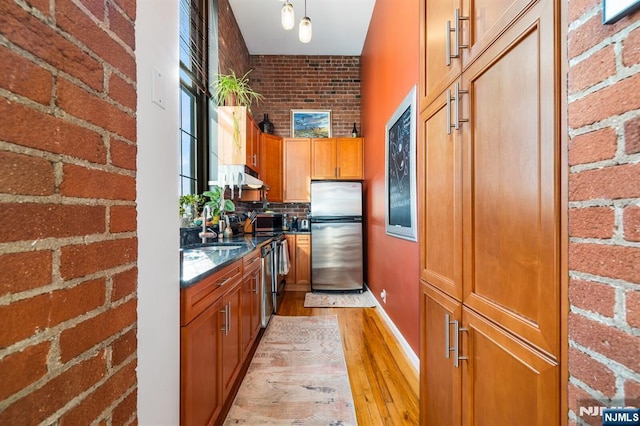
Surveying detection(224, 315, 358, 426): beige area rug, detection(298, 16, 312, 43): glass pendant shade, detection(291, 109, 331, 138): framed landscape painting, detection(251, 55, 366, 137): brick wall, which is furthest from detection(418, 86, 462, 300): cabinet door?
detection(251, 55, 366, 137): brick wall

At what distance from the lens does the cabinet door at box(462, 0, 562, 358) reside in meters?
0.62

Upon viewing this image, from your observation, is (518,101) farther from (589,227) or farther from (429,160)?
(429,160)

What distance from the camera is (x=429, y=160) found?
127 centimetres

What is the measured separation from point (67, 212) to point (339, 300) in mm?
3576

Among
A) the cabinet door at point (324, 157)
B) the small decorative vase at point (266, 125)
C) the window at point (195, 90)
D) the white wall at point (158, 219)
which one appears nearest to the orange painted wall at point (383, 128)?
the cabinet door at point (324, 157)

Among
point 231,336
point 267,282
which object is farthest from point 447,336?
point 267,282

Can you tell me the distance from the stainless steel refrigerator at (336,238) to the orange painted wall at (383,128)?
0.20 metres

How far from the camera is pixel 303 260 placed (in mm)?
4363

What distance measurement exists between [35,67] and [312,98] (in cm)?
473

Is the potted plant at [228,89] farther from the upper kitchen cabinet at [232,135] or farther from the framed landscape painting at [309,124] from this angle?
the framed landscape painting at [309,124]

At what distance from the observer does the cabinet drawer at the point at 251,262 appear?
6.79 ft

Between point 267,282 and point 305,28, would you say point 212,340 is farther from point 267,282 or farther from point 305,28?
point 305,28

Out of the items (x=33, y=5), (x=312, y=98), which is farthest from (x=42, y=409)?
(x=312, y=98)

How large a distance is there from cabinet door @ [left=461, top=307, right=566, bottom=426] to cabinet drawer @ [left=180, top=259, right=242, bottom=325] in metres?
1.02
